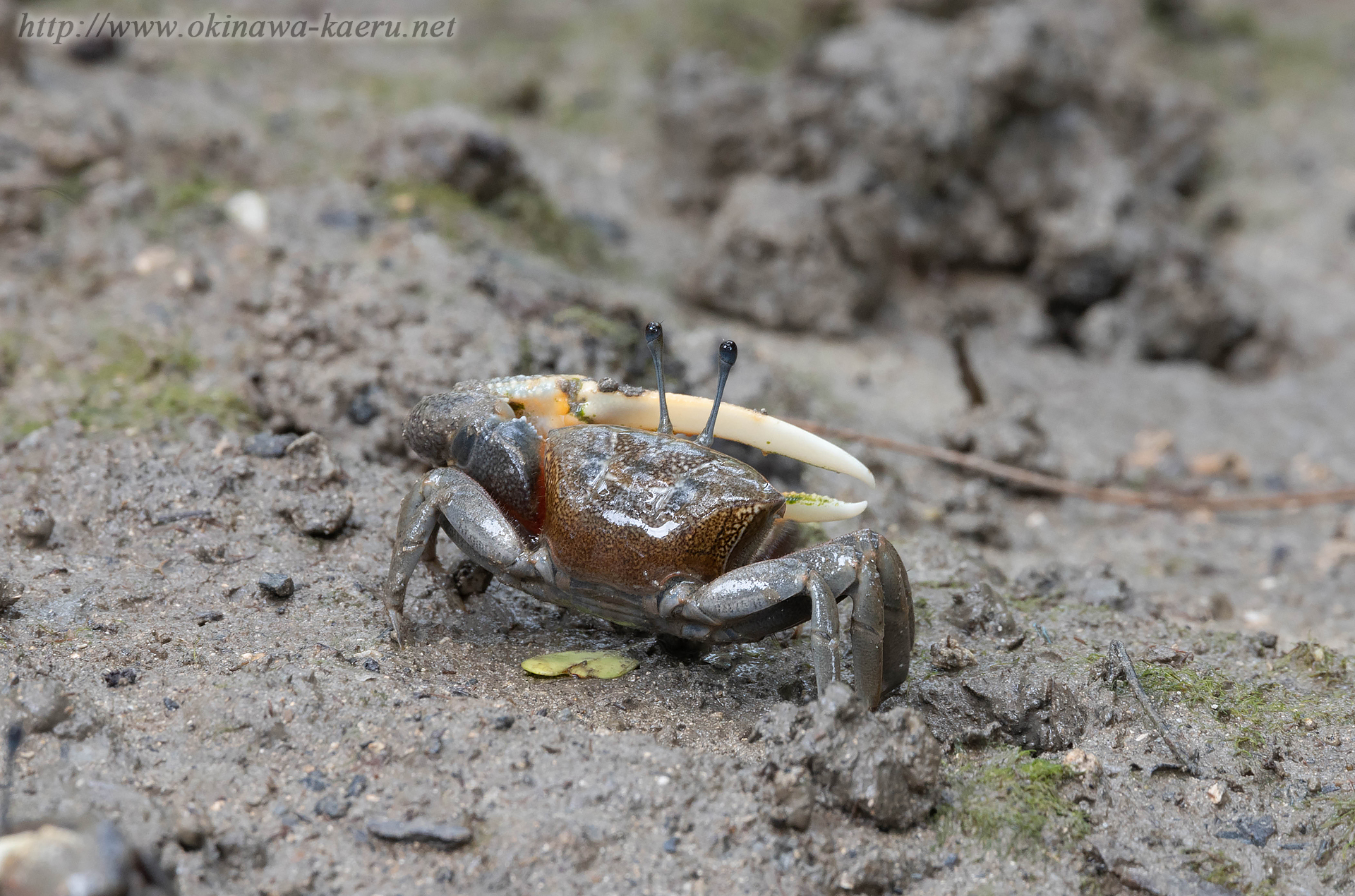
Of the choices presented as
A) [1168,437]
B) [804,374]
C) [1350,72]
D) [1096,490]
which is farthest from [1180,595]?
[1350,72]

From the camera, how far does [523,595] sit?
349 centimetres

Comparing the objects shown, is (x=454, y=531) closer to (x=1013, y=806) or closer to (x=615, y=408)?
(x=615, y=408)

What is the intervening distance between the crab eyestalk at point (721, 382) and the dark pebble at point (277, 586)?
4.31ft

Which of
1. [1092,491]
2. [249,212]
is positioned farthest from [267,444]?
[1092,491]

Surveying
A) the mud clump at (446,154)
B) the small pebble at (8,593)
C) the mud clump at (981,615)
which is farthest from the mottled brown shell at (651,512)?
the mud clump at (446,154)

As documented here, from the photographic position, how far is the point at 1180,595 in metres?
4.35

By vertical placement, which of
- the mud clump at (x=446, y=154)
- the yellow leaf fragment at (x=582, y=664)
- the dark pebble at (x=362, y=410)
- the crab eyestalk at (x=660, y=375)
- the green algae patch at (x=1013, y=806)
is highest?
the mud clump at (x=446, y=154)

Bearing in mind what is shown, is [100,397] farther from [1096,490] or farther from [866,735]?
[1096,490]

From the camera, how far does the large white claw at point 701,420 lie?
318 centimetres

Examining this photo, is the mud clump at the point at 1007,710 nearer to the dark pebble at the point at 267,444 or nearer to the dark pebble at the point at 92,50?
the dark pebble at the point at 267,444

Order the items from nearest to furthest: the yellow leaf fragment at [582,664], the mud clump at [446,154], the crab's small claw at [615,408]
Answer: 1. the yellow leaf fragment at [582,664]
2. the crab's small claw at [615,408]
3. the mud clump at [446,154]

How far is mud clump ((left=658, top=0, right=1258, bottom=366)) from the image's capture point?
6289 mm

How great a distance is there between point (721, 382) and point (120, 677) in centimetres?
179

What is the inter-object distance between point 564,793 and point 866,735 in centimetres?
73
